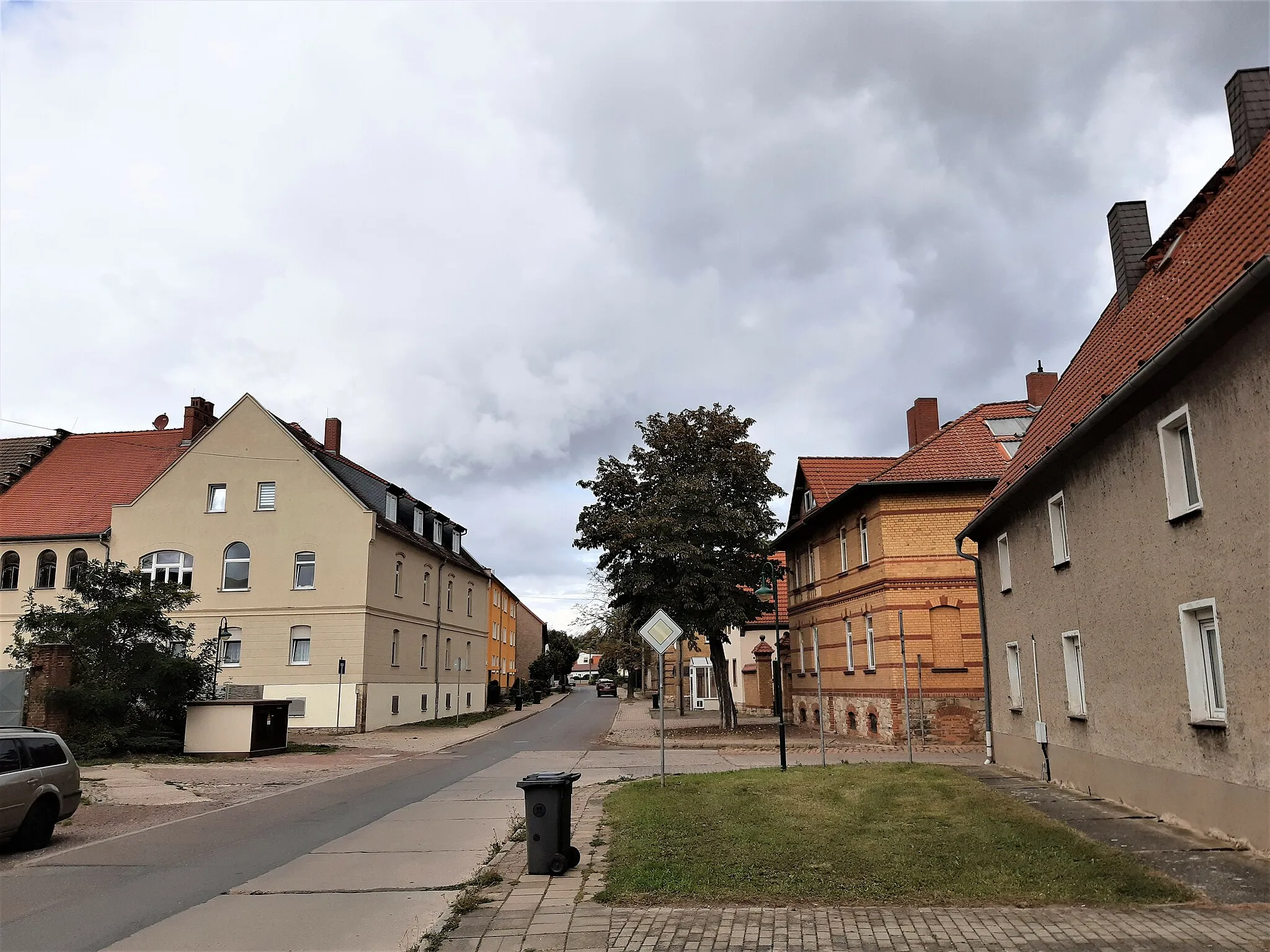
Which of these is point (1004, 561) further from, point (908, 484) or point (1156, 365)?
point (1156, 365)

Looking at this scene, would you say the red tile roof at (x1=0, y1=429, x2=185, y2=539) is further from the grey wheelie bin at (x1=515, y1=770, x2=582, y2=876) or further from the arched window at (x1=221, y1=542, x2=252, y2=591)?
the grey wheelie bin at (x1=515, y1=770, x2=582, y2=876)

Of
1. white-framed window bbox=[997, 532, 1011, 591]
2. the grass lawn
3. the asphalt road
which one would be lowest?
the asphalt road

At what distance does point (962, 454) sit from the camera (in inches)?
1024

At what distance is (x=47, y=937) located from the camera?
713 centimetres

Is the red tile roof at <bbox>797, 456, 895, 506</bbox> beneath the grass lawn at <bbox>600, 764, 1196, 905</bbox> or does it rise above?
above

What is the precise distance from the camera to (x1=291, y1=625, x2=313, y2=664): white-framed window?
34.5m

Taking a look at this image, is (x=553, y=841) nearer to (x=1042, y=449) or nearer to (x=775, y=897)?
(x=775, y=897)

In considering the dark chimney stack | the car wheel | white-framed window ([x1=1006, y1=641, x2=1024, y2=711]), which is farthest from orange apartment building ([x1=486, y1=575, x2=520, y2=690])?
the dark chimney stack

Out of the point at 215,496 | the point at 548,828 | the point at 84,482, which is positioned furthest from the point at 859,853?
the point at 84,482

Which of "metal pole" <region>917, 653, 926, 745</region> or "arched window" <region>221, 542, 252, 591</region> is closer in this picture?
"metal pole" <region>917, 653, 926, 745</region>

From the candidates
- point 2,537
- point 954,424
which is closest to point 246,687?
point 2,537

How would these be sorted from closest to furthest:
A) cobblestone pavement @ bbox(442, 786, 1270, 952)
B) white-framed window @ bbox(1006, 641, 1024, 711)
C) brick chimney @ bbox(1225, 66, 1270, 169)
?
cobblestone pavement @ bbox(442, 786, 1270, 952), brick chimney @ bbox(1225, 66, 1270, 169), white-framed window @ bbox(1006, 641, 1024, 711)

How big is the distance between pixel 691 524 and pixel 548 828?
72.0 feet

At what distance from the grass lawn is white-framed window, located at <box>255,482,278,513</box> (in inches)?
1007
